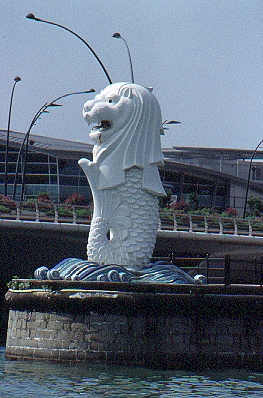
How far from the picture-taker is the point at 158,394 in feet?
62.6

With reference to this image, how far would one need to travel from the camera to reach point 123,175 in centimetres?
2622

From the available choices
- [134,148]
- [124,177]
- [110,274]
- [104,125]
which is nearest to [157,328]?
[110,274]

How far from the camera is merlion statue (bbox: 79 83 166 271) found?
26.1 meters

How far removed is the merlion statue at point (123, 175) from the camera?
26.1 meters

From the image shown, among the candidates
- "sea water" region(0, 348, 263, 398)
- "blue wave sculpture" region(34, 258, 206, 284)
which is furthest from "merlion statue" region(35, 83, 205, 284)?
"sea water" region(0, 348, 263, 398)

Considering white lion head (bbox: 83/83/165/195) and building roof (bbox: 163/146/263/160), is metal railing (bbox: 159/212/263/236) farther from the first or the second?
building roof (bbox: 163/146/263/160)

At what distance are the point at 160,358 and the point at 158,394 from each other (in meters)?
3.80

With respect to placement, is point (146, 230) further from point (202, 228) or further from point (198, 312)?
point (202, 228)

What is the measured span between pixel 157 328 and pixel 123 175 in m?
4.88

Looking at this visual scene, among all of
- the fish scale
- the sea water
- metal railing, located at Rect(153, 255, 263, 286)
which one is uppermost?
the fish scale

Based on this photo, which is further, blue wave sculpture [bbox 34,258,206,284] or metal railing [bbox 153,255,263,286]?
metal railing [bbox 153,255,263,286]

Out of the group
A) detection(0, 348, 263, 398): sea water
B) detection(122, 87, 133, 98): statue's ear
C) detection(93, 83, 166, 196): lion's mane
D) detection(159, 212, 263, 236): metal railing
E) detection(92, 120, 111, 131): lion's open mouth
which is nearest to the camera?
detection(0, 348, 263, 398): sea water

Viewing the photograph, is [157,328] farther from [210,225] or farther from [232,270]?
[210,225]

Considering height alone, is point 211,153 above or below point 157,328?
above
